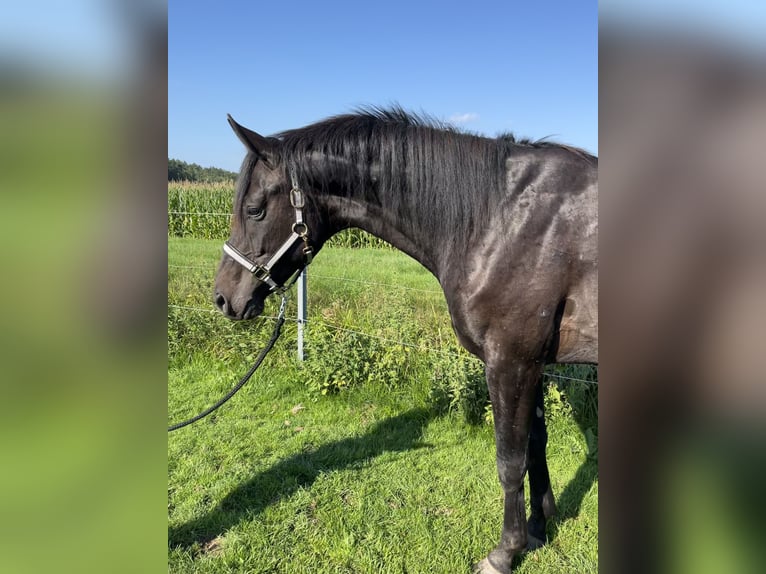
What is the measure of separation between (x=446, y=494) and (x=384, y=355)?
1.63m

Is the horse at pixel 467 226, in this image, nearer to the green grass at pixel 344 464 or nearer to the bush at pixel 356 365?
the green grass at pixel 344 464

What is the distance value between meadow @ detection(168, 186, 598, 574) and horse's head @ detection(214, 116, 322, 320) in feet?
4.55

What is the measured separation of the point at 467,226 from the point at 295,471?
2109 millimetres

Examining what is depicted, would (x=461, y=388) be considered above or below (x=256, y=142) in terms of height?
below

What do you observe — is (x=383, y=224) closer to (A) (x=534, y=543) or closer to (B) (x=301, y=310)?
(A) (x=534, y=543)

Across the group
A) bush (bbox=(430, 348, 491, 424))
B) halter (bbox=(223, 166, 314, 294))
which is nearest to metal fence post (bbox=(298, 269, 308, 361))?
bush (bbox=(430, 348, 491, 424))

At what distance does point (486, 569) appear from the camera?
8.04 ft

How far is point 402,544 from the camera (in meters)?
2.61

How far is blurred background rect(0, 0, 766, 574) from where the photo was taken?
0.42 meters
